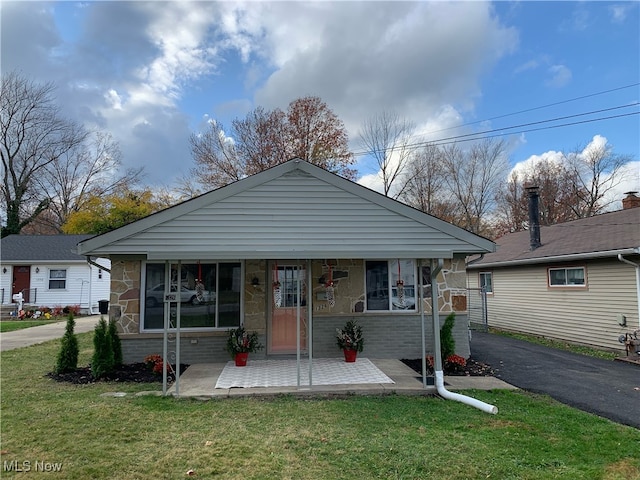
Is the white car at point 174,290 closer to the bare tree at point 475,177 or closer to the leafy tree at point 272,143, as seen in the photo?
the leafy tree at point 272,143

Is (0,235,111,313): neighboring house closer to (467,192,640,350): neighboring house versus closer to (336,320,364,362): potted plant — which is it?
(336,320,364,362): potted plant

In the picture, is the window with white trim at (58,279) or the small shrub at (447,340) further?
the window with white trim at (58,279)

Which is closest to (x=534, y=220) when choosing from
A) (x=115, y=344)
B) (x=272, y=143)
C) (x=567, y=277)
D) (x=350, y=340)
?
(x=567, y=277)

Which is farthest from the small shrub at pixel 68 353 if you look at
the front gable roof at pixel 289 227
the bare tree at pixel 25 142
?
the bare tree at pixel 25 142

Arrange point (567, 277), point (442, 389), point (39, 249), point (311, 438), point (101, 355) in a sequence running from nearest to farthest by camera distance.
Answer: point (311, 438)
point (442, 389)
point (101, 355)
point (567, 277)
point (39, 249)

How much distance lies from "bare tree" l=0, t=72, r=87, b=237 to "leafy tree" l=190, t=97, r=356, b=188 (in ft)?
40.9

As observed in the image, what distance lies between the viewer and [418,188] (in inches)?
1038

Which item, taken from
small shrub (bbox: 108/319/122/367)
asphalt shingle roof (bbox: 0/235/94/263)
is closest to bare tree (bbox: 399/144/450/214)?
asphalt shingle roof (bbox: 0/235/94/263)

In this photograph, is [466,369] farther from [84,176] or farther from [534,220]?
[84,176]

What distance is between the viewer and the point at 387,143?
80.4 feet

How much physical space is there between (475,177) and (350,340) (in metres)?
23.4

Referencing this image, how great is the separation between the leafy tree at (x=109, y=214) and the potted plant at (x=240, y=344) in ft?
66.6

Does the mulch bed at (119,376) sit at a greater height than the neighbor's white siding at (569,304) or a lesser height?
lesser

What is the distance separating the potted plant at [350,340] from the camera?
25.7 feet
